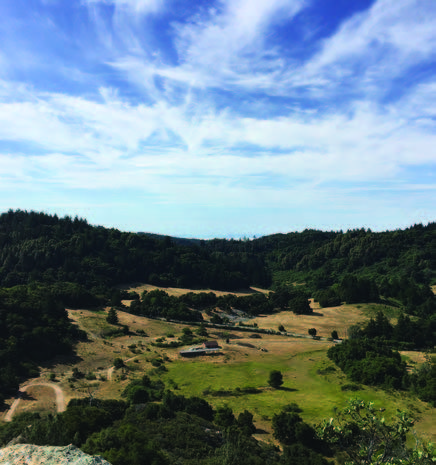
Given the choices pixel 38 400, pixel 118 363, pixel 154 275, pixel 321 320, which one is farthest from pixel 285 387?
pixel 154 275

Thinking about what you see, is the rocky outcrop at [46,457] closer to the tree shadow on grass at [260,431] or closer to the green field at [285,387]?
the tree shadow on grass at [260,431]

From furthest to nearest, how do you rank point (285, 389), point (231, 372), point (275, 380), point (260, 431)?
point (231, 372) < point (275, 380) < point (285, 389) < point (260, 431)

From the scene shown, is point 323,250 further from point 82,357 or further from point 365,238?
point 82,357

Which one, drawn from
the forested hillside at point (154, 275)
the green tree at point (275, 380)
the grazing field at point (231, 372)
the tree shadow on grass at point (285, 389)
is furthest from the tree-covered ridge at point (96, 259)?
the tree shadow on grass at point (285, 389)

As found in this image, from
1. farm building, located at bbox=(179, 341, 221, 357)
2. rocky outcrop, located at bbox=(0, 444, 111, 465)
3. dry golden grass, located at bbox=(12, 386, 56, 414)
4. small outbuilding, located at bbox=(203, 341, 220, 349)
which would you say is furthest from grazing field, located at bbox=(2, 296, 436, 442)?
rocky outcrop, located at bbox=(0, 444, 111, 465)

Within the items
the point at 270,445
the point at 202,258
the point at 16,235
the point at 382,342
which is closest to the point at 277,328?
the point at 382,342

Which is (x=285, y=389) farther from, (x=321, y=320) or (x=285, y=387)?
(x=321, y=320)

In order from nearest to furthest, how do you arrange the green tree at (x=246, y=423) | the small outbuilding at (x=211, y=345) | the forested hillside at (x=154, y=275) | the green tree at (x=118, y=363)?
the green tree at (x=246, y=423)
the green tree at (x=118, y=363)
the small outbuilding at (x=211, y=345)
the forested hillside at (x=154, y=275)

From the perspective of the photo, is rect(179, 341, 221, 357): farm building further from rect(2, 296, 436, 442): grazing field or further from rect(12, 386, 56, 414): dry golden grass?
rect(12, 386, 56, 414): dry golden grass

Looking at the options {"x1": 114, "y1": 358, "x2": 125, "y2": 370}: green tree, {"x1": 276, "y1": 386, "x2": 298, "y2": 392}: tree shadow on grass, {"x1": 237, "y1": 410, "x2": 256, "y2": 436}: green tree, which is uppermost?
{"x1": 237, "y1": 410, "x2": 256, "y2": 436}: green tree
